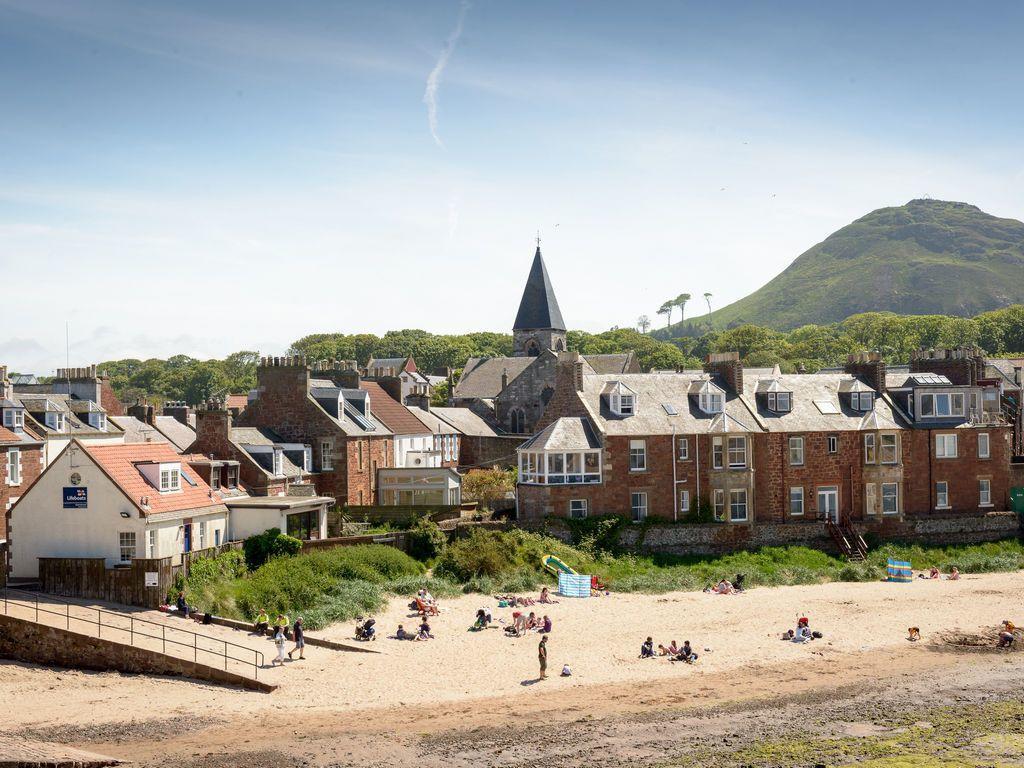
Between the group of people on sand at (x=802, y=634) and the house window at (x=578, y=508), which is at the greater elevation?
the house window at (x=578, y=508)

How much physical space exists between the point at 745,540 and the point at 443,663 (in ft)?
73.8

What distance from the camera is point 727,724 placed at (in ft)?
97.0

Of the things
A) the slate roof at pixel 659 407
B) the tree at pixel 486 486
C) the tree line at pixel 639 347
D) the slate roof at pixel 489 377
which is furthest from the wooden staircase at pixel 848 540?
the tree line at pixel 639 347

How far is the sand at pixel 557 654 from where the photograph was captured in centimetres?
3067

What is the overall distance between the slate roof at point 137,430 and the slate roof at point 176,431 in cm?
137

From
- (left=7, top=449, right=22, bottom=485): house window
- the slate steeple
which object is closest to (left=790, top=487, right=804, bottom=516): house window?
(left=7, top=449, right=22, bottom=485): house window

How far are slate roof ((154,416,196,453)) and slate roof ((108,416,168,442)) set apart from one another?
53.8 inches

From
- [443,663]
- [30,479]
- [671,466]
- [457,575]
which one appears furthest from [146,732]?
[671,466]

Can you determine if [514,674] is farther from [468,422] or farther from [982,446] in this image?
[468,422]

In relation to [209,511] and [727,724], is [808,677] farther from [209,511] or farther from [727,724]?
[209,511]

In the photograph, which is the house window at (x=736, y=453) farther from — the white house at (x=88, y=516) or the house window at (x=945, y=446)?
the white house at (x=88, y=516)

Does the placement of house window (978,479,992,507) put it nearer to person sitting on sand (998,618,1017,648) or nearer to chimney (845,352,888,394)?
chimney (845,352,888,394)

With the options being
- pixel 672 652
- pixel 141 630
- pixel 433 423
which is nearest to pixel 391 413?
pixel 433 423

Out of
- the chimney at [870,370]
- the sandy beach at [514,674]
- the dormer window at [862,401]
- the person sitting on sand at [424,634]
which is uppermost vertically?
the chimney at [870,370]
